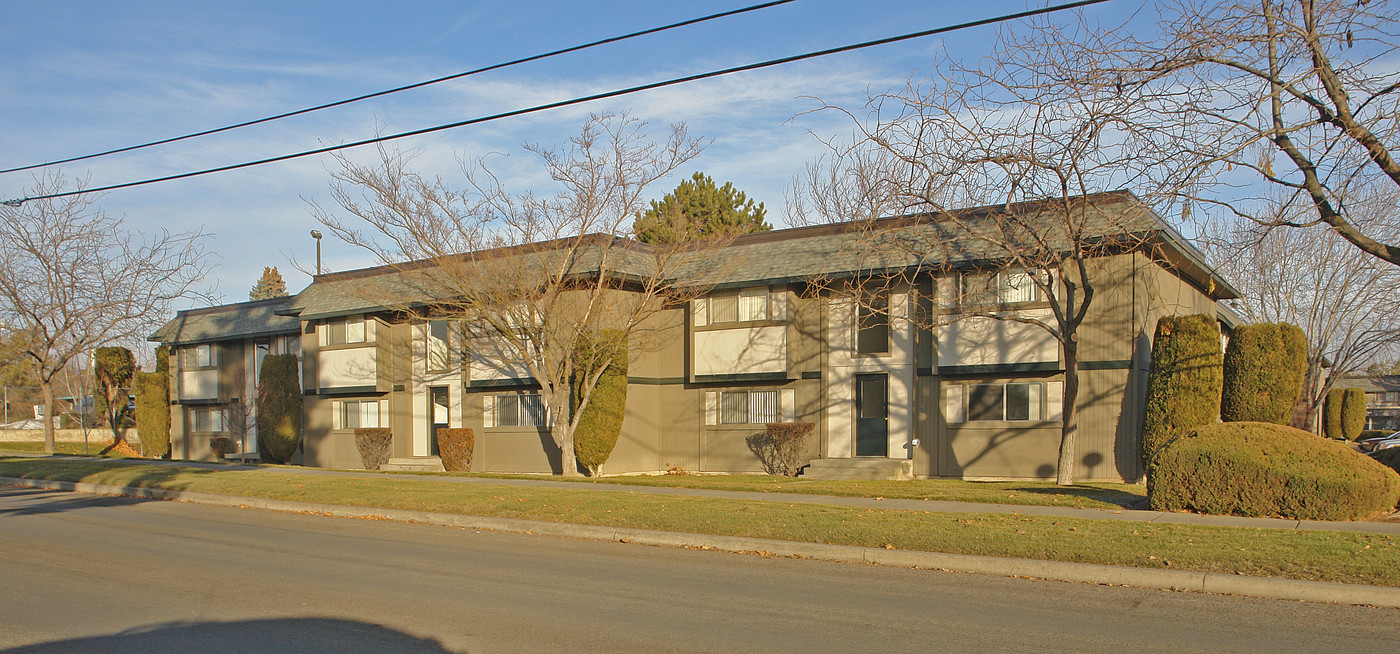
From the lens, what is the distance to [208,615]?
829 cm

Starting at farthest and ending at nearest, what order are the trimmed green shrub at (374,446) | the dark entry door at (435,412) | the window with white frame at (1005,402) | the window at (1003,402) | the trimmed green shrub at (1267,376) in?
the dark entry door at (435,412) → the trimmed green shrub at (374,446) → the window at (1003,402) → the window with white frame at (1005,402) → the trimmed green shrub at (1267,376)

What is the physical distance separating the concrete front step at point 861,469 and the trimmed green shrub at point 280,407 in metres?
19.4

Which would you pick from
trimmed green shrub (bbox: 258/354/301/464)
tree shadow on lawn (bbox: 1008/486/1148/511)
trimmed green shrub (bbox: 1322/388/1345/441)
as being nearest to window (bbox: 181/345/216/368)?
trimmed green shrub (bbox: 258/354/301/464)

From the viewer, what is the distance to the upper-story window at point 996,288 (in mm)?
22125

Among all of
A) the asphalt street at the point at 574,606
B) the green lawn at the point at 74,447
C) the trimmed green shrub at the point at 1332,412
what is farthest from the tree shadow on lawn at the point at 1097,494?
the trimmed green shrub at the point at 1332,412

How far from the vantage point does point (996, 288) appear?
2244 cm

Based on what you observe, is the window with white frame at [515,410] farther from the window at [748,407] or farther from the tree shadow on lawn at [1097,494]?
the tree shadow on lawn at [1097,494]

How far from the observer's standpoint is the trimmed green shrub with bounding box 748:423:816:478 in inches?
975

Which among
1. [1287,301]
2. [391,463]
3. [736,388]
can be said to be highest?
[1287,301]

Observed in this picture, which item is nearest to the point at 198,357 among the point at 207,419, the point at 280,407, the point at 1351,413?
the point at 207,419

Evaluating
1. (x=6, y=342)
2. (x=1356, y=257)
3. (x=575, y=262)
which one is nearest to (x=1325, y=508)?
(x=575, y=262)

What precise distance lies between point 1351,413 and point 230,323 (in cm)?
5472

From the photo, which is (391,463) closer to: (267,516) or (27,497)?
(27,497)

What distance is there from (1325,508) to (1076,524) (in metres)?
3.66
